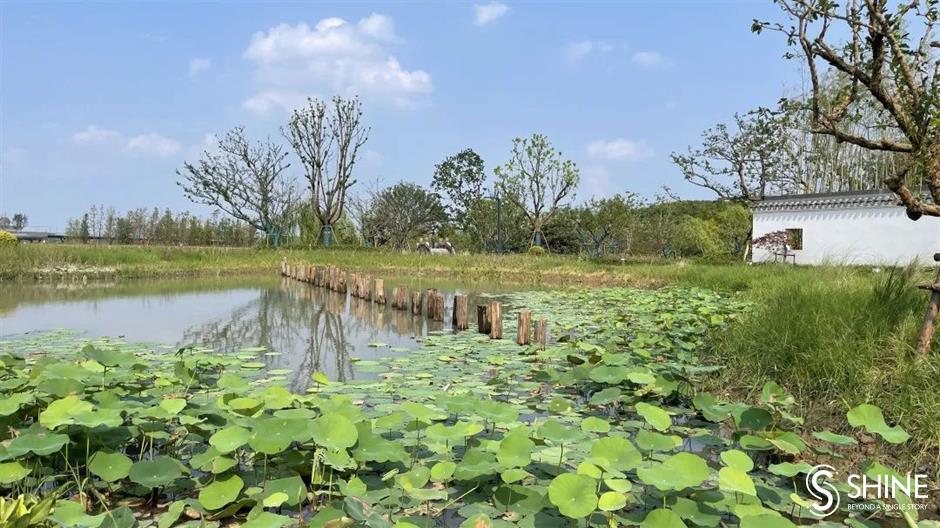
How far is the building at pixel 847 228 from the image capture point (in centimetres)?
1379

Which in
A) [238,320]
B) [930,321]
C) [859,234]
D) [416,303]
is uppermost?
[859,234]

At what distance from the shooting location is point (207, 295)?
945 cm

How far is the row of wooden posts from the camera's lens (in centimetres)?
516

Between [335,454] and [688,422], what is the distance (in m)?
1.94

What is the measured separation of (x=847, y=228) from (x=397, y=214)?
56.4ft

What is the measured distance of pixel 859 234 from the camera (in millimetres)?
14992

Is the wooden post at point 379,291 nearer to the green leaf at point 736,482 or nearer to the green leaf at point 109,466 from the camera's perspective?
the green leaf at point 109,466

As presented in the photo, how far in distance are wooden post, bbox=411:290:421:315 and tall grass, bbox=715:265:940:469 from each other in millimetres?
4261

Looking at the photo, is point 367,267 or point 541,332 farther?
point 367,267

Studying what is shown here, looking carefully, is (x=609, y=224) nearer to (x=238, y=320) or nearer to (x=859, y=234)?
(x=859, y=234)

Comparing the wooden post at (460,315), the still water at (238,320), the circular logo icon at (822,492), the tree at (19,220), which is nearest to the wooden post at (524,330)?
the still water at (238,320)

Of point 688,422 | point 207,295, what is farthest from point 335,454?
point 207,295

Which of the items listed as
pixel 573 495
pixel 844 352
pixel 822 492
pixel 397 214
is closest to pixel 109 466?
pixel 573 495

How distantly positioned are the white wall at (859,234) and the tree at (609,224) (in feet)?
18.2
